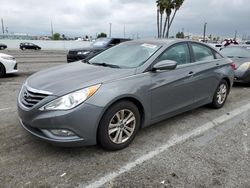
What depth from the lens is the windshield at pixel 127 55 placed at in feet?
12.6

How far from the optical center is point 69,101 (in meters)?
2.92

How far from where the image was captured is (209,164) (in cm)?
310

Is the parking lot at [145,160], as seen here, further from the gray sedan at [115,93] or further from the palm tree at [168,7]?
the palm tree at [168,7]

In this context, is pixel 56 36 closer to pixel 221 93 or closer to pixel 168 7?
pixel 168 7

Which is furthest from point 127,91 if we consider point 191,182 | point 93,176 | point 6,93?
point 6,93

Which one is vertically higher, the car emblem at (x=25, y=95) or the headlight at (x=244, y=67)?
the car emblem at (x=25, y=95)

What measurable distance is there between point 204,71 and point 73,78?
258cm

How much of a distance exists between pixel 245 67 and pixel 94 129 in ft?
21.5

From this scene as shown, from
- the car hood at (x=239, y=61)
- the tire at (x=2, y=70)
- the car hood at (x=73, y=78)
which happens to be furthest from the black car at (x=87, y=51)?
the car hood at (x=73, y=78)

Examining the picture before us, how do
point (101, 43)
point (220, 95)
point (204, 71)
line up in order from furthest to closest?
1. point (101, 43)
2. point (220, 95)
3. point (204, 71)

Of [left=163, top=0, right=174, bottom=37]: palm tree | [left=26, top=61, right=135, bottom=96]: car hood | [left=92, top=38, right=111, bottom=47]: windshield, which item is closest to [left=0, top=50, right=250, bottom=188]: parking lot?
[left=26, top=61, right=135, bottom=96]: car hood

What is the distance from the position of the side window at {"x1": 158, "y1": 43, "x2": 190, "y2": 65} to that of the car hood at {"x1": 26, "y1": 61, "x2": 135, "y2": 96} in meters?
0.80

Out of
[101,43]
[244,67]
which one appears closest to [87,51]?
[101,43]

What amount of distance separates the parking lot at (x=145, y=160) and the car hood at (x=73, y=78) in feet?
2.86
